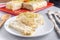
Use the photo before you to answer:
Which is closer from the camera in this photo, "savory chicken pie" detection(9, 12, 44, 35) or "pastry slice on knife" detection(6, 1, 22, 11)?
"savory chicken pie" detection(9, 12, 44, 35)

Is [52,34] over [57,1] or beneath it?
over

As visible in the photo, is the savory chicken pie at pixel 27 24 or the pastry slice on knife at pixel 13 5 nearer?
the savory chicken pie at pixel 27 24

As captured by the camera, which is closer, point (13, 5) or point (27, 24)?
point (27, 24)

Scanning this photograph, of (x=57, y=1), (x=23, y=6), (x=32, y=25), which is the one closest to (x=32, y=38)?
(x=32, y=25)

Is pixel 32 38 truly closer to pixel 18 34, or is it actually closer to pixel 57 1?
pixel 18 34

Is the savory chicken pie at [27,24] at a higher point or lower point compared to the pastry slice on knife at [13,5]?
higher

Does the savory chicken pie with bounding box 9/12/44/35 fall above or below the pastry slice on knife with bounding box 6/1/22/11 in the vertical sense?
above

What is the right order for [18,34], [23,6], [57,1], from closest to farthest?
[18,34] < [23,6] < [57,1]

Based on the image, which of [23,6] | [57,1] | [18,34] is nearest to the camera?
[18,34]
